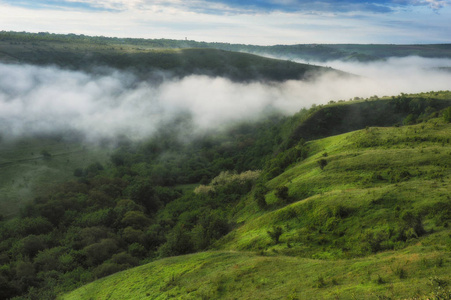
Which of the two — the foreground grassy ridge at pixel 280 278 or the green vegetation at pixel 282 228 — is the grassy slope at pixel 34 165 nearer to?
the green vegetation at pixel 282 228

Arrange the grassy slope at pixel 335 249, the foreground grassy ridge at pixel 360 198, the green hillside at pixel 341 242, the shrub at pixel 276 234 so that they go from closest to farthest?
the grassy slope at pixel 335 249 < the green hillside at pixel 341 242 < the foreground grassy ridge at pixel 360 198 < the shrub at pixel 276 234

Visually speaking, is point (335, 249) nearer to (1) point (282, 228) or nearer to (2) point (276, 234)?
(2) point (276, 234)

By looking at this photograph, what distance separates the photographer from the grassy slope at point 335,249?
70.0 feet

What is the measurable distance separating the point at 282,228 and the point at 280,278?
43.3 ft

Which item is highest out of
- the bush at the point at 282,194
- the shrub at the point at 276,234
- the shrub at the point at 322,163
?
the shrub at the point at 322,163

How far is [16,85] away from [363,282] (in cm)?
20291

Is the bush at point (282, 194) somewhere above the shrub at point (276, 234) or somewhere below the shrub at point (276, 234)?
above

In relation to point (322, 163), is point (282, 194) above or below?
below

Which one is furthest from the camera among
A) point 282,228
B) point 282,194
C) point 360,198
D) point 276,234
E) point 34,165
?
point 34,165

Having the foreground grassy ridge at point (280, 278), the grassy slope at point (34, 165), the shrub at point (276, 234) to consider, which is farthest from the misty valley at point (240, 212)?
the grassy slope at point (34, 165)

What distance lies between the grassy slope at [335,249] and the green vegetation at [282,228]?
0.50 feet

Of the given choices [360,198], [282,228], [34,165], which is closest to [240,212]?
[282,228]

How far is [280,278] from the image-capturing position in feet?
84.9

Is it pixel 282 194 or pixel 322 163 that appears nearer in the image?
pixel 282 194
